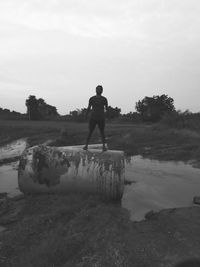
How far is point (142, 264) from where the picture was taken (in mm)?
5945

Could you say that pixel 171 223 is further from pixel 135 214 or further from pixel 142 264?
pixel 142 264

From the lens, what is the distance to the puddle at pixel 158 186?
10.3 meters

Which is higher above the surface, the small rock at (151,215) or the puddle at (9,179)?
the puddle at (9,179)

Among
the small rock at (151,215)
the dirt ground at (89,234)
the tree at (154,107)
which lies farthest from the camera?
the tree at (154,107)

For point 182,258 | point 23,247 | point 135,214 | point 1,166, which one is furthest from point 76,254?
point 1,166

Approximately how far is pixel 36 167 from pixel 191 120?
31388mm

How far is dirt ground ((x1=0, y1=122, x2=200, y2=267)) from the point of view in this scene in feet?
20.3

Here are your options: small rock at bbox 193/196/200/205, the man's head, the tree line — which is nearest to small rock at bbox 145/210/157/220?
small rock at bbox 193/196/200/205

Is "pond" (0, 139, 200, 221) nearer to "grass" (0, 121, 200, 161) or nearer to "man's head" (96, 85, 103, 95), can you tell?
"grass" (0, 121, 200, 161)

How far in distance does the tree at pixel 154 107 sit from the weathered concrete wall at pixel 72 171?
50.6m

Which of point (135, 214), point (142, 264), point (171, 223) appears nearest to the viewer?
point (142, 264)

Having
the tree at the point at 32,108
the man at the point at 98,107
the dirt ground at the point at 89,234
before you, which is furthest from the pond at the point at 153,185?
the tree at the point at 32,108

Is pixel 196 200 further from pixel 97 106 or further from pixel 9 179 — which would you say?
pixel 9 179

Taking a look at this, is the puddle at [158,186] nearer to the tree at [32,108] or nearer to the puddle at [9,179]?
the puddle at [9,179]
